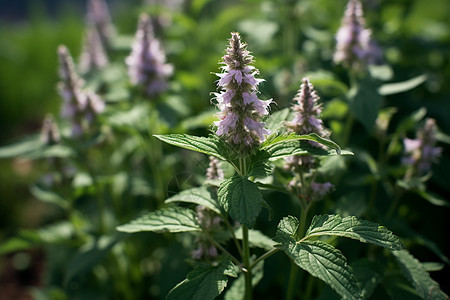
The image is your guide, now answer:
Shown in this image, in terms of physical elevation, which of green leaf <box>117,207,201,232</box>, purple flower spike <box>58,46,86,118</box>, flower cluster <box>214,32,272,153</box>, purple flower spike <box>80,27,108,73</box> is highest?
purple flower spike <box>80,27,108,73</box>

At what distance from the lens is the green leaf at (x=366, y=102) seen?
96.0 inches

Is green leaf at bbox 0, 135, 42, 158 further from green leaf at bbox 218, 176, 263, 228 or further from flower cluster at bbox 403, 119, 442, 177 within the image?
flower cluster at bbox 403, 119, 442, 177

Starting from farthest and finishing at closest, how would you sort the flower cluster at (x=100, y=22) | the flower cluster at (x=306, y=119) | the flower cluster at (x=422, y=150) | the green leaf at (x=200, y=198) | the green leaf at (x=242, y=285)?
the flower cluster at (x=100, y=22) < the flower cluster at (x=422, y=150) < the green leaf at (x=242, y=285) < the green leaf at (x=200, y=198) < the flower cluster at (x=306, y=119)

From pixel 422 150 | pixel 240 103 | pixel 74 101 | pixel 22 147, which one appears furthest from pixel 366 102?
pixel 22 147

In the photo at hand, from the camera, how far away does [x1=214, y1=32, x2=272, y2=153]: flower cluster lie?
5.16ft

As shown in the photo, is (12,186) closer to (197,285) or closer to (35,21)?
(35,21)

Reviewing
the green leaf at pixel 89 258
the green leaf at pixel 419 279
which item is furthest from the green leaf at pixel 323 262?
the green leaf at pixel 89 258

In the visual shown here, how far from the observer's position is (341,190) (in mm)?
3029

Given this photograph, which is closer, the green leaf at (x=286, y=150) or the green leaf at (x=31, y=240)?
the green leaf at (x=286, y=150)

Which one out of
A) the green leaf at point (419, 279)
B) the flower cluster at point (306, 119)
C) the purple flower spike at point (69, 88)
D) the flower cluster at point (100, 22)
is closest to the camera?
the flower cluster at point (306, 119)

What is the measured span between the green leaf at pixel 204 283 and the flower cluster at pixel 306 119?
0.55 m

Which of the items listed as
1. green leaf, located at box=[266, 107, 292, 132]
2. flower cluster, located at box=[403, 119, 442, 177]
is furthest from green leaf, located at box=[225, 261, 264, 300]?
flower cluster, located at box=[403, 119, 442, 177]

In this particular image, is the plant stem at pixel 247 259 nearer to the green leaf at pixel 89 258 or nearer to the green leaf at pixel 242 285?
the green leaf at pixel 242 285

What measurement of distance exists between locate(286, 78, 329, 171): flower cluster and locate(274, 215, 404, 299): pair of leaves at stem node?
28cm
